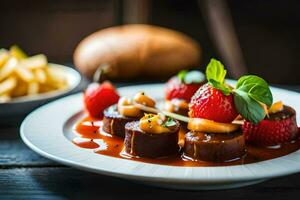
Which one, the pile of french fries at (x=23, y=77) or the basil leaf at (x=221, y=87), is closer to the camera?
the basil leaf at (x=221, y=87)

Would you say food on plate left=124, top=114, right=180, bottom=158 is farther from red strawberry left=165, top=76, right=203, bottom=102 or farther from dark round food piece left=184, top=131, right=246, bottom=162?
red strawberry left=165, top=76, right=203, bottom=102

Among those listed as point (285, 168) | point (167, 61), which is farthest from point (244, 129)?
point (167, 61)

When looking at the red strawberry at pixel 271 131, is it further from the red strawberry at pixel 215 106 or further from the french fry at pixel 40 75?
the french fry at pixel 40 75

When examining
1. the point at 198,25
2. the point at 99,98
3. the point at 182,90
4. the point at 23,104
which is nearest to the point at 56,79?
the point at 23,104

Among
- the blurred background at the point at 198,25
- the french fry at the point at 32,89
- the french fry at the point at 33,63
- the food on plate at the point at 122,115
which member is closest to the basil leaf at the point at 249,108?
the food on plate at the point at 122,115

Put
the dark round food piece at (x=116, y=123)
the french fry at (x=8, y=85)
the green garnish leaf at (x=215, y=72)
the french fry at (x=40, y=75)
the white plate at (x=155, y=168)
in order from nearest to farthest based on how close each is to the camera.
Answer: the white plate at (x=155, y=168) → the green garnish leaf at (x=215, y=72) → the dark round food piece at (x=116, y=123) → the french fry at (x=8, y=85) → the french fry at (x=40, y=75)

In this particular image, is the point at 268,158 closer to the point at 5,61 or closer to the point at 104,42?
the point at 5,61
